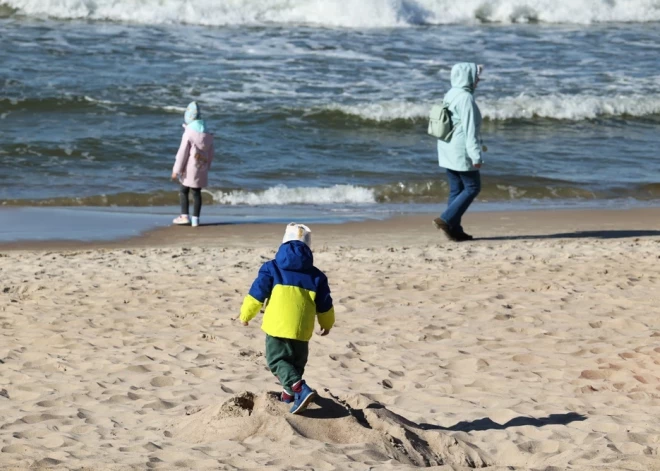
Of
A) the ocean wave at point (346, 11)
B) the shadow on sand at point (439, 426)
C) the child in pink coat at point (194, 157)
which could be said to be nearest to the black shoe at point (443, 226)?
the child in pink coat at point (194, 157)

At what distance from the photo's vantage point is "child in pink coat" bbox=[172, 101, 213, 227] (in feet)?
34.5

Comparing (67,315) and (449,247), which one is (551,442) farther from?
(449,247)

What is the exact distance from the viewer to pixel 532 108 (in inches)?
737

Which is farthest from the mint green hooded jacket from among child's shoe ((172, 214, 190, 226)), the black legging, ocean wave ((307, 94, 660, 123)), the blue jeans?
ocean wave ((307, 94, 660, 123))

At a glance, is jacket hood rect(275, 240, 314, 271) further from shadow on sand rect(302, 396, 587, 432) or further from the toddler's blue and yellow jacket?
shadow on sand rect(302, 396, 587, 432)

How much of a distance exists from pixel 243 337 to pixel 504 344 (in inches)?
65.1

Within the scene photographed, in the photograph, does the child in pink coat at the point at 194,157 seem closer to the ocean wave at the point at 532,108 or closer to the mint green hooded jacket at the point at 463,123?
the mint green hooded jacket at the point at 463,123

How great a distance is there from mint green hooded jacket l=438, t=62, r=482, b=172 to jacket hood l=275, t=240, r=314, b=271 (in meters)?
4.70

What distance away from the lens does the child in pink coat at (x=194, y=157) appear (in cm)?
1052

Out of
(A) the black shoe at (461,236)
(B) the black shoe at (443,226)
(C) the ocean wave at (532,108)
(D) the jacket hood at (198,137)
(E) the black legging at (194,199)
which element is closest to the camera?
(B) the black shoe at (443,226)

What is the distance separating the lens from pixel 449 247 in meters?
9.54

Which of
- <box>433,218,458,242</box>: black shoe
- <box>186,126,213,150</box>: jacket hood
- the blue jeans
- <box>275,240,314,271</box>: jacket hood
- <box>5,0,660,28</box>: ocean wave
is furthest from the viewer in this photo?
<box>5,0,660,28</box>: ocean wave

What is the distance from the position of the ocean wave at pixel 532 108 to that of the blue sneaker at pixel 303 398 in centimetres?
1294

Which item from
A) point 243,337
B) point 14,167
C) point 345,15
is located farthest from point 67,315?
point 345,15
